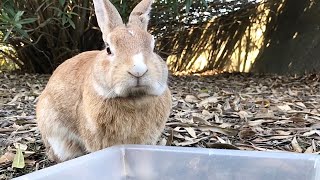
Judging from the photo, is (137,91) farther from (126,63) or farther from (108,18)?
(108,18)

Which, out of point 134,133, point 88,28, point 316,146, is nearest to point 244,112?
point 316,146

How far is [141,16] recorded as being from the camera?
2.26 m

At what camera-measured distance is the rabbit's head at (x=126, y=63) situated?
1.85 m

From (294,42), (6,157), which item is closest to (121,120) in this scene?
(6,157)

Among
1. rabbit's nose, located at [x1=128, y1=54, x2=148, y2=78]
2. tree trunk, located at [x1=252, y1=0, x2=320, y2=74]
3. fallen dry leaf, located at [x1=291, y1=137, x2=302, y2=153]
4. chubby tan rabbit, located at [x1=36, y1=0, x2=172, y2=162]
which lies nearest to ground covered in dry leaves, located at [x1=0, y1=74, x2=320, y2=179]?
fallen dry leaf, located at [x1=291, y1=137, x2=302, y2=153]

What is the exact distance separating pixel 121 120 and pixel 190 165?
15.1 inches

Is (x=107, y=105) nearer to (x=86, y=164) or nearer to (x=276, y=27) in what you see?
(x=86, y=164)

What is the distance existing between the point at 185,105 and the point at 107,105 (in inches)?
61.5

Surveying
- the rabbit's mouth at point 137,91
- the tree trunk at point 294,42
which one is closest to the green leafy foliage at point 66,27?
the tree trunk at point 294,42

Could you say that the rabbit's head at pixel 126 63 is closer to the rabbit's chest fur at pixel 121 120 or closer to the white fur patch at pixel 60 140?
the rabbit's chest fur at pixel 121 120

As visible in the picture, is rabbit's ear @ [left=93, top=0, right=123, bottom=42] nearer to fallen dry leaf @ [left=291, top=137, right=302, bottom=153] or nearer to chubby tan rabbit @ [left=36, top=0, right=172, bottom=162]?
chubby tan rabbit @ [left=36, top=0, right=172, bottom=162]

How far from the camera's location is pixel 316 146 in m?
2.49

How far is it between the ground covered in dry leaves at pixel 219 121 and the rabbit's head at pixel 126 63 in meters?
0.58

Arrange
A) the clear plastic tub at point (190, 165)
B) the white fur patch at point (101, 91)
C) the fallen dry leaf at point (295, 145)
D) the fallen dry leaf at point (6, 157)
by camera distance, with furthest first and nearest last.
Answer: the fallen dry leaf at point (295, 145) → the fallen dry leaf at point (6, 157) → the white fur patch at point (101, 91) → the clear plastic tub at point (190, 165)
